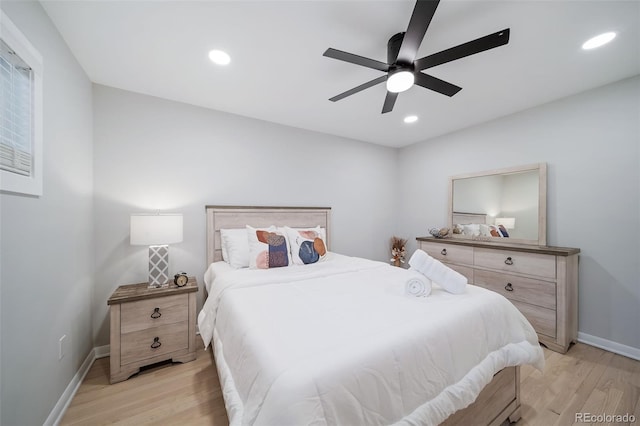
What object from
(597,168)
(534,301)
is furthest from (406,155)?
(534,301)

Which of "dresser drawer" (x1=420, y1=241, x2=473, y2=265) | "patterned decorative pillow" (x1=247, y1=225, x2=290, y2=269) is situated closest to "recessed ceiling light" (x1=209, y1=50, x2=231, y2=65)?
"patterned decorative pillow" (x1=247, y1=225, x2=290, y2=269)

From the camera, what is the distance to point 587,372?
6.26ft

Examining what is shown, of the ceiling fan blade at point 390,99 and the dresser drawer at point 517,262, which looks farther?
the dresser drawer at point 517,262

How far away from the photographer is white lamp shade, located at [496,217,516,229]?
283cm

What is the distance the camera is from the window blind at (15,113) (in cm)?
106

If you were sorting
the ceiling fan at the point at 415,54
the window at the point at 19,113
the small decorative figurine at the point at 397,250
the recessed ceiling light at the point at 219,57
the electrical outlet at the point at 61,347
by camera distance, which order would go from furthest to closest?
the small decorative figurine at the point at 397,250
the recessed ceiling light at the point at 219,57
the electrical outlet at the point at 61,347
the ceiling fan at the point at 415,54
the window at the point at 19,113

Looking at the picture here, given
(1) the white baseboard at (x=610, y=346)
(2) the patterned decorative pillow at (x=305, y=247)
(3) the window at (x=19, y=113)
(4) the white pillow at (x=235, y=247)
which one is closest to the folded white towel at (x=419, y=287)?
(2) the patterned decorative pillow at (x=305, y=247)

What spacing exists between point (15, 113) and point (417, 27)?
205 cm

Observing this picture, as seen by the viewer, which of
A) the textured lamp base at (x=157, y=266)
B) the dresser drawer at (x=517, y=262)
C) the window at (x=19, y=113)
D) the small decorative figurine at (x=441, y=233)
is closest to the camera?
the window at (x=19, y=113)

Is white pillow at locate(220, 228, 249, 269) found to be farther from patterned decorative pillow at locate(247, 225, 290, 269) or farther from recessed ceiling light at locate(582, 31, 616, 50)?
recessed ceiling light at locate(582, 31, 616, 50)

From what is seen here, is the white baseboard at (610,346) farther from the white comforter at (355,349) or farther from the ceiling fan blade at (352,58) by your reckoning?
the ceiling fan blade at (352,58)

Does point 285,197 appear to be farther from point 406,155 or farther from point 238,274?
point 406,155

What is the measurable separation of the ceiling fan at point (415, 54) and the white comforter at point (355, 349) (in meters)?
1.45

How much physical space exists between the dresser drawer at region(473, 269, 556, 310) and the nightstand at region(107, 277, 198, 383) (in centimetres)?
311
